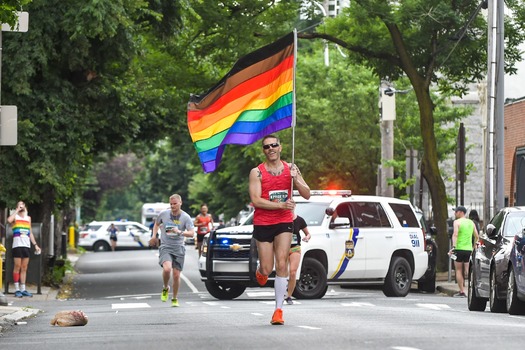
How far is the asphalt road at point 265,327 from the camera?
40.3 feet

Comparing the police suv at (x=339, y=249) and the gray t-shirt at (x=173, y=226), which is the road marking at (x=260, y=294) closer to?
the police suv at (x=339, y=249)

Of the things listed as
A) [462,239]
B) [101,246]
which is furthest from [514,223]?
[101,246]

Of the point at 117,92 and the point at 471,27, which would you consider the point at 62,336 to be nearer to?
the point at 117,92

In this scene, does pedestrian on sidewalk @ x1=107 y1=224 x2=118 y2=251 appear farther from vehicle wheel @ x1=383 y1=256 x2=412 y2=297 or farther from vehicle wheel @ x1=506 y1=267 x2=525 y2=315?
vehicle wheel @ x1=506 y1=267 x2=525 y2=315

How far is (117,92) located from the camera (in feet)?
105

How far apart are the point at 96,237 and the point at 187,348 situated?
6276 centimetres

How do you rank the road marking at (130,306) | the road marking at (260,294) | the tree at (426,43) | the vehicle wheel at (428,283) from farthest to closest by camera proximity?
the tree at (426,43) → the vehicle wheel at (428,283) → the road marking at (260,294) → the road marking at (130,306)

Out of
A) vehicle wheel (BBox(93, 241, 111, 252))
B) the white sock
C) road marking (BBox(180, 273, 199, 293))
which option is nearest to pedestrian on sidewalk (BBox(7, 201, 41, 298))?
road marking (BBox(180, 273, 199, 293))

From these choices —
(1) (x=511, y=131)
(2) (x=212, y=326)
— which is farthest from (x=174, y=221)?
(1) (x=511, y=131)

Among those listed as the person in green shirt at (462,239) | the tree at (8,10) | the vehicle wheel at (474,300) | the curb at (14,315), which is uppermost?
the tree at (8,10)

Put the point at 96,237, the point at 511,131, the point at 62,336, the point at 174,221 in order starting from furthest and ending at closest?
the point at 96,237 → the point at 511,131 → the point at 174,221 → the point at 62,336

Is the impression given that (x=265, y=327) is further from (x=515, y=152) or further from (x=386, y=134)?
(x=515, y=152)

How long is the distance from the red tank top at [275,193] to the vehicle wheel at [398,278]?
1156 cm

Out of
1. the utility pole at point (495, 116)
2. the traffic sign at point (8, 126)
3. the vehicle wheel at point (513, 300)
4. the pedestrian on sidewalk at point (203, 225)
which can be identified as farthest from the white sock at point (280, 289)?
the pedestrian on sidewalk at point (203, 225)
